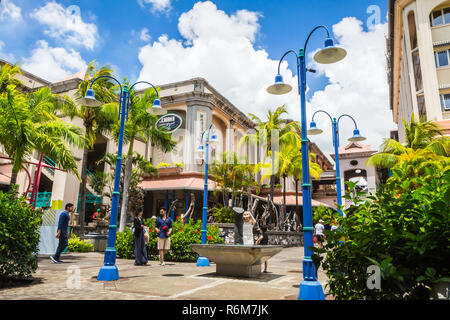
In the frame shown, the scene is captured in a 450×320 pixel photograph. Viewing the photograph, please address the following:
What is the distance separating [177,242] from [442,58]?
21.6m

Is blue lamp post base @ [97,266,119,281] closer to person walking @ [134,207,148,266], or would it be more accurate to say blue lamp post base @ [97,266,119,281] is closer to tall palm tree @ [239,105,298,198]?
person walking @ [134,207,148,266]

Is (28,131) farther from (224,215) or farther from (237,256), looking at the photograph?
(224,215)

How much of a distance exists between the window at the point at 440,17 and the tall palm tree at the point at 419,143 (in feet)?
25.7

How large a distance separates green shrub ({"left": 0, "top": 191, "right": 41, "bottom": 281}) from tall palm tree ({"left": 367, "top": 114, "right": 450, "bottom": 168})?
1792cm

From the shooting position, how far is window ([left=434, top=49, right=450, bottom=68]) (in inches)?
847

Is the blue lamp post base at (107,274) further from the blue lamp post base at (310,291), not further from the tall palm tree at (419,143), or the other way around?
the tall palm tree at (419,143)

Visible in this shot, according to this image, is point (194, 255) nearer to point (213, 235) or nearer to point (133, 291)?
point (213, 235)

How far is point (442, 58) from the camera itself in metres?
21.7

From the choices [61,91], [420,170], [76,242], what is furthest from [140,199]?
[420,170]

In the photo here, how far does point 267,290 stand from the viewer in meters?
Result: 6.58

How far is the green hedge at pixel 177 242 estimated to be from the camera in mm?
12477

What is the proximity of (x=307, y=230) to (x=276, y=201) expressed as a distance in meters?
24.8

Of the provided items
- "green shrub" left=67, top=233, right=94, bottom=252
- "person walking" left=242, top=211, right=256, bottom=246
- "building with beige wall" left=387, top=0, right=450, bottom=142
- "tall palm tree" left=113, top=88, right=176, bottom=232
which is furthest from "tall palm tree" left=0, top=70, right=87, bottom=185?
"building with beige wall" left=387, top=0, right=450, bottom=142
